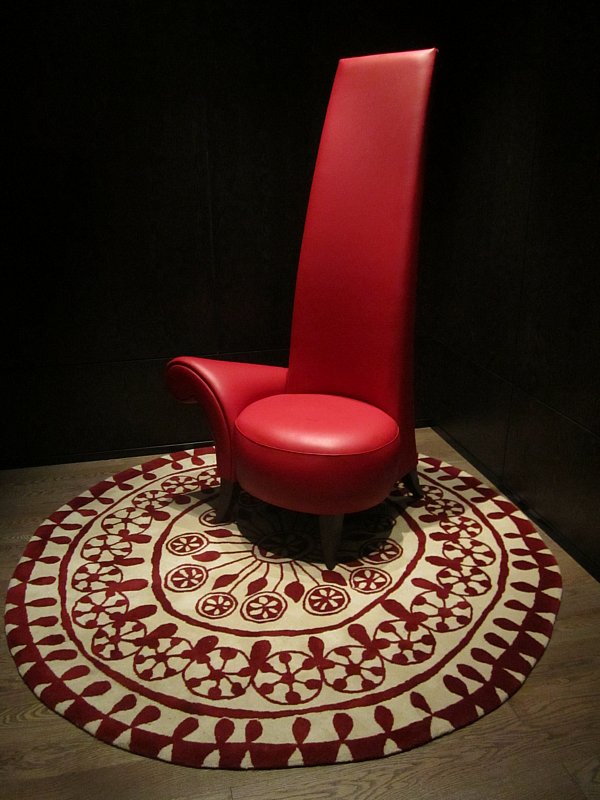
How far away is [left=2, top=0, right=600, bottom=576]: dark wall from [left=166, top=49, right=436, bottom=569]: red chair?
46cm

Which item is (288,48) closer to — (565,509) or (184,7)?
(184,7)

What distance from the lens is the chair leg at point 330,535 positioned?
87.6 inches

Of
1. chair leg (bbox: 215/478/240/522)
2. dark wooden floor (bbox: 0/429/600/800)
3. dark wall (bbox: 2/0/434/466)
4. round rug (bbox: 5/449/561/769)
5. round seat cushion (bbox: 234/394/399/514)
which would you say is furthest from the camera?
dark wall (bbox: 2/0/434/466)

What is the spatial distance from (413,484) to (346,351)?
65cm

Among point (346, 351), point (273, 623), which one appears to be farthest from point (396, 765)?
point (346, 351)

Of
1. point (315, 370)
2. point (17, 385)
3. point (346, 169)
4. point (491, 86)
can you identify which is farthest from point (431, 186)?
point (17, 385)

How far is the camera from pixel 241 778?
5.04ft

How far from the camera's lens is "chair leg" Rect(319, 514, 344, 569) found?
222cm

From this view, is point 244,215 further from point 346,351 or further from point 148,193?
point 346,351

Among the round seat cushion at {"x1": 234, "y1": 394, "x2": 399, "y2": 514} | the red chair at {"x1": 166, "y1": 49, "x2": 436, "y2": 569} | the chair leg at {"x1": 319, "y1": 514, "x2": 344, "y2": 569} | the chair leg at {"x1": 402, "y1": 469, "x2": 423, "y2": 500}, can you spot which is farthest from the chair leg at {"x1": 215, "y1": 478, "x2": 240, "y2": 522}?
the chair leg at {"x1": 402, "y1": 469, "x2": 423, "y2": 500}

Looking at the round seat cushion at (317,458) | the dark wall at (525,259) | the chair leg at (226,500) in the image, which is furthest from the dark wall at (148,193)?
the round seat cushion at (317,458)

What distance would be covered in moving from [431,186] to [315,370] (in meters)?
1.23

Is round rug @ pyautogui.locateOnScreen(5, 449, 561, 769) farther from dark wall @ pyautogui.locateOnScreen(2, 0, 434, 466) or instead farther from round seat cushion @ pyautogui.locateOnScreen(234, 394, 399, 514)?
dark wall @ pyautogui.locateOnScreen(2, 0, 434, 466)

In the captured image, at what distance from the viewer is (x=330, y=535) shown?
224cm
